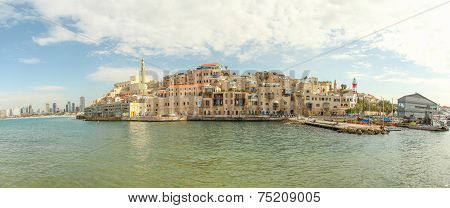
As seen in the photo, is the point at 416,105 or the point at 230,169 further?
the point at 416,105

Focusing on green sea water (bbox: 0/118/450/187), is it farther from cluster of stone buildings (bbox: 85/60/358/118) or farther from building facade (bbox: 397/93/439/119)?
building facade (bbox: 397/93/439/119)

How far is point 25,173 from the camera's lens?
1364cm

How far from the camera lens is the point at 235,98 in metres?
71.1

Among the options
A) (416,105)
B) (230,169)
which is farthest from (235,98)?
(230,169)

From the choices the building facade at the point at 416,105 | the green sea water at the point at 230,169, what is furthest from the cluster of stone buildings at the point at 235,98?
the green sea water at the point at 230,169

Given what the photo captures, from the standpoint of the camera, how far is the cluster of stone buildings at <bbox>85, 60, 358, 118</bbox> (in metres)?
71.6

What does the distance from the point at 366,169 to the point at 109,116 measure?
84.6 metres

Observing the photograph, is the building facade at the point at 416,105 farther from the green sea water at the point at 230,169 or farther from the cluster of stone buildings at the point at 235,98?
the green sea water at the point at 230,169

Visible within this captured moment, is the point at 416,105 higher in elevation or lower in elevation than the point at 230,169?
higher

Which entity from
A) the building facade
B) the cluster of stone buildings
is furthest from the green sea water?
the building facade

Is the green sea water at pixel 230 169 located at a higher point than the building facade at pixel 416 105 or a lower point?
lower

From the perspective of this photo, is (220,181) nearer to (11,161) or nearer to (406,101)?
(11,161)

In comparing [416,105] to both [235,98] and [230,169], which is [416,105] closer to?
[235,98]

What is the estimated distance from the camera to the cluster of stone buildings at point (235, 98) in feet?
235
